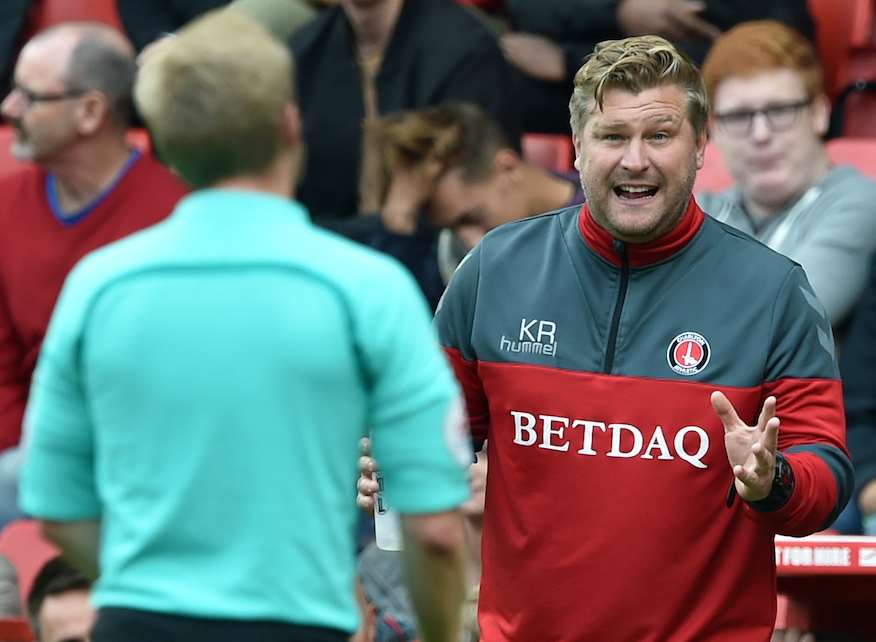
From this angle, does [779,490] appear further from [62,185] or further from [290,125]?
[62,185]

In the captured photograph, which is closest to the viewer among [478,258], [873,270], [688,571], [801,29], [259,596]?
[259,596]

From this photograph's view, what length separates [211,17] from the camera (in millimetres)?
2414

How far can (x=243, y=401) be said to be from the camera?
2.28m

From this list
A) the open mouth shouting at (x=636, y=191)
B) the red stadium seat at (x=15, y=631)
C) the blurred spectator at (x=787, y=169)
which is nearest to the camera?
the open mouth shouting at (x=636, y=191)

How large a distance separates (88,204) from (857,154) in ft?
7.73

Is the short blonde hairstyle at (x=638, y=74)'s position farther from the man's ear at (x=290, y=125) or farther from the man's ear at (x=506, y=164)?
the man's ear at (x=506, y=164)

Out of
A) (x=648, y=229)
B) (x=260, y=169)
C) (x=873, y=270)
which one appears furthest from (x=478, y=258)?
(x=873, y=270)

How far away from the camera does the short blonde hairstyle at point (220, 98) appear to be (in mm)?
2297

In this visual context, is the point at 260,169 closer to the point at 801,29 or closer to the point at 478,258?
the point at 478,258

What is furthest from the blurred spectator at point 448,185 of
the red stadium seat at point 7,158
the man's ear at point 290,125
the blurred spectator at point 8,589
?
the man's ear at point 290,125

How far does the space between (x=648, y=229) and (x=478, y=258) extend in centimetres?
34

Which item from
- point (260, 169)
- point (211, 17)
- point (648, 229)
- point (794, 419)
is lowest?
point (794, 419)

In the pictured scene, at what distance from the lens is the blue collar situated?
18.1ft

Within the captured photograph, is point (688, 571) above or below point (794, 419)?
below
